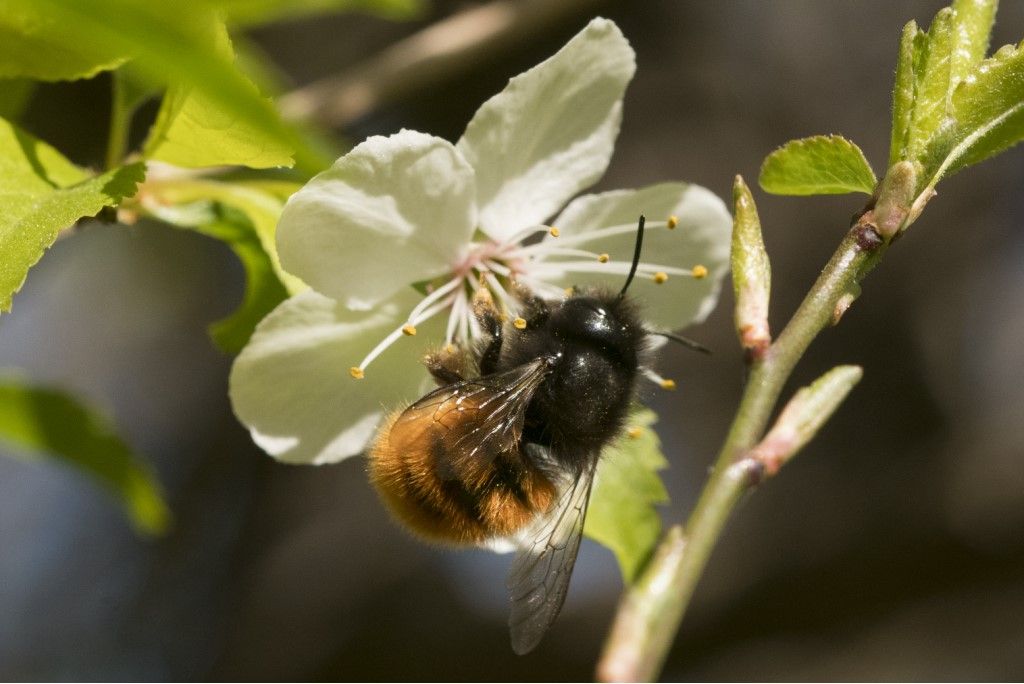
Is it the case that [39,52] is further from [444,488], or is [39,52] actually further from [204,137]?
[444,488]

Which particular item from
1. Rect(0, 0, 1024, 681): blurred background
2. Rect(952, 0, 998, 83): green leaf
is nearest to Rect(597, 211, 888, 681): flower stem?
Rect(952, 0, 998, 83): green leaf

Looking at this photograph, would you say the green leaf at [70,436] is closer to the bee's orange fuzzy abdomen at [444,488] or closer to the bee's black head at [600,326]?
the bee's orange fuzzy abdomen at [444,488]

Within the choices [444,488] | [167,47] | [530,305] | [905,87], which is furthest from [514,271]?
[167,47]

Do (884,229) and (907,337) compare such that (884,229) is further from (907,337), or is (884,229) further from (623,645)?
(907,337)

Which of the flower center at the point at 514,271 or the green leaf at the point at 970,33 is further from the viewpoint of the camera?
the flower center at the point at 514,271

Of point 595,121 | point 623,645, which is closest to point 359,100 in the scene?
point 595,121

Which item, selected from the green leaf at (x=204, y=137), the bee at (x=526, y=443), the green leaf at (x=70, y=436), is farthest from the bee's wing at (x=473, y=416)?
the green leaf at (x=70, y=436)
